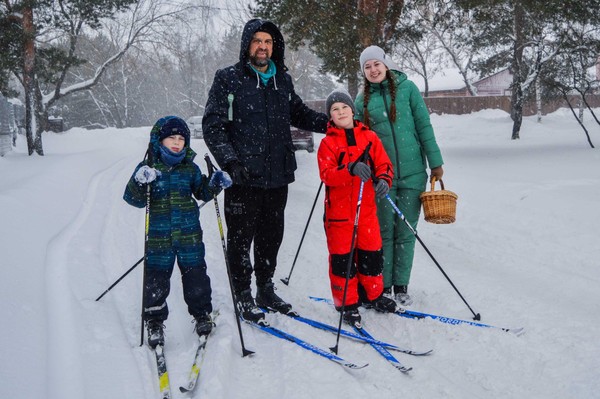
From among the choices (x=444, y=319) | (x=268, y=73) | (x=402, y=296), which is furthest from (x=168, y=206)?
(x=444, y=319)

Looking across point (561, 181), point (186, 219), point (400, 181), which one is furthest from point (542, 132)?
point (186, 219)

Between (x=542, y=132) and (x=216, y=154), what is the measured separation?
20.1 meters

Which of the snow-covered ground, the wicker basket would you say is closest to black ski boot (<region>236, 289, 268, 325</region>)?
the snow-covered ground

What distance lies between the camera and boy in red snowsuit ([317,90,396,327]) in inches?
139

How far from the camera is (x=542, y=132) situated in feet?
65.9

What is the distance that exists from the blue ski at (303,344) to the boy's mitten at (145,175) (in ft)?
4.32

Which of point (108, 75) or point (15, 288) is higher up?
point (108, 75)

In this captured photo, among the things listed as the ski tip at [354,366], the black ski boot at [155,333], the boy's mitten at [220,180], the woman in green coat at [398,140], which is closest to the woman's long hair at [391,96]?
the woman in green coat at [398,140]

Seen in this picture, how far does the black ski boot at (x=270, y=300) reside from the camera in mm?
3791

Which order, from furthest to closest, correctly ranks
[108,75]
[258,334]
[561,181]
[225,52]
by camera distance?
1. [225,52]
2. [108,75]
3. [561,181]
4. [258,334]

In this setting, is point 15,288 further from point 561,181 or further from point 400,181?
point 561,181

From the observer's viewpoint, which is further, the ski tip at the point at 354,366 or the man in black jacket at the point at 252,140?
the man in black jacket at the point at 252,140

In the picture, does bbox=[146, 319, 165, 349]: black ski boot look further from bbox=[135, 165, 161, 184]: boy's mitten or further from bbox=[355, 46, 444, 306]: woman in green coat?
bbox=[355, 46, 444, 306]: woman in green coat

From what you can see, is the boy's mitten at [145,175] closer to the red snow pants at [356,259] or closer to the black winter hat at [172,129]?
the black winter hat at [172,129]
